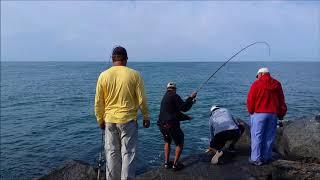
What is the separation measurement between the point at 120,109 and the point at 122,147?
71 cm

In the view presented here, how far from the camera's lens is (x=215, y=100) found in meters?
32.5

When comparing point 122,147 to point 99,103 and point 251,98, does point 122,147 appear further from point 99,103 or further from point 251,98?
point 251,98

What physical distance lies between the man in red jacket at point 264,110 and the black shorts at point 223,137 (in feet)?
1.82

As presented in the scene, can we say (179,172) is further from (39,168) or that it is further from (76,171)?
(39,168)

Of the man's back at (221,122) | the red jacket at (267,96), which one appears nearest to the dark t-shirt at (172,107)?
the man's back at (221,122)

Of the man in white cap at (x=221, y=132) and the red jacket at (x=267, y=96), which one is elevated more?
the red jacket at (x=267, y=96)

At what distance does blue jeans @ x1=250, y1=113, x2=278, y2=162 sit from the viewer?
29.5 ft

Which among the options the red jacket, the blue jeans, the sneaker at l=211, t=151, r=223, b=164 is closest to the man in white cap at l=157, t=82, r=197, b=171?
the sneaker at l=211, t=151, r=223, b=164

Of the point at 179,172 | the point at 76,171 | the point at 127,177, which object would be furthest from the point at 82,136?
the point at 127,177

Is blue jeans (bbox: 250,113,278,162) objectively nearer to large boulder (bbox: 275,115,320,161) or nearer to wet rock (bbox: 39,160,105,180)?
large boulder (bbox: 275,115,320,161)

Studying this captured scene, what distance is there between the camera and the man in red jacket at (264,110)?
8.87 metres

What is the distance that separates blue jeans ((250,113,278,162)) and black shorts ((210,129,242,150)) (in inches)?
21.9

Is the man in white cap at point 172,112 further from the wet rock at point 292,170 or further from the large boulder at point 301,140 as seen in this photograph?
the large boulder at point 301,140

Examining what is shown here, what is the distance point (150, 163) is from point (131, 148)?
6.84m
